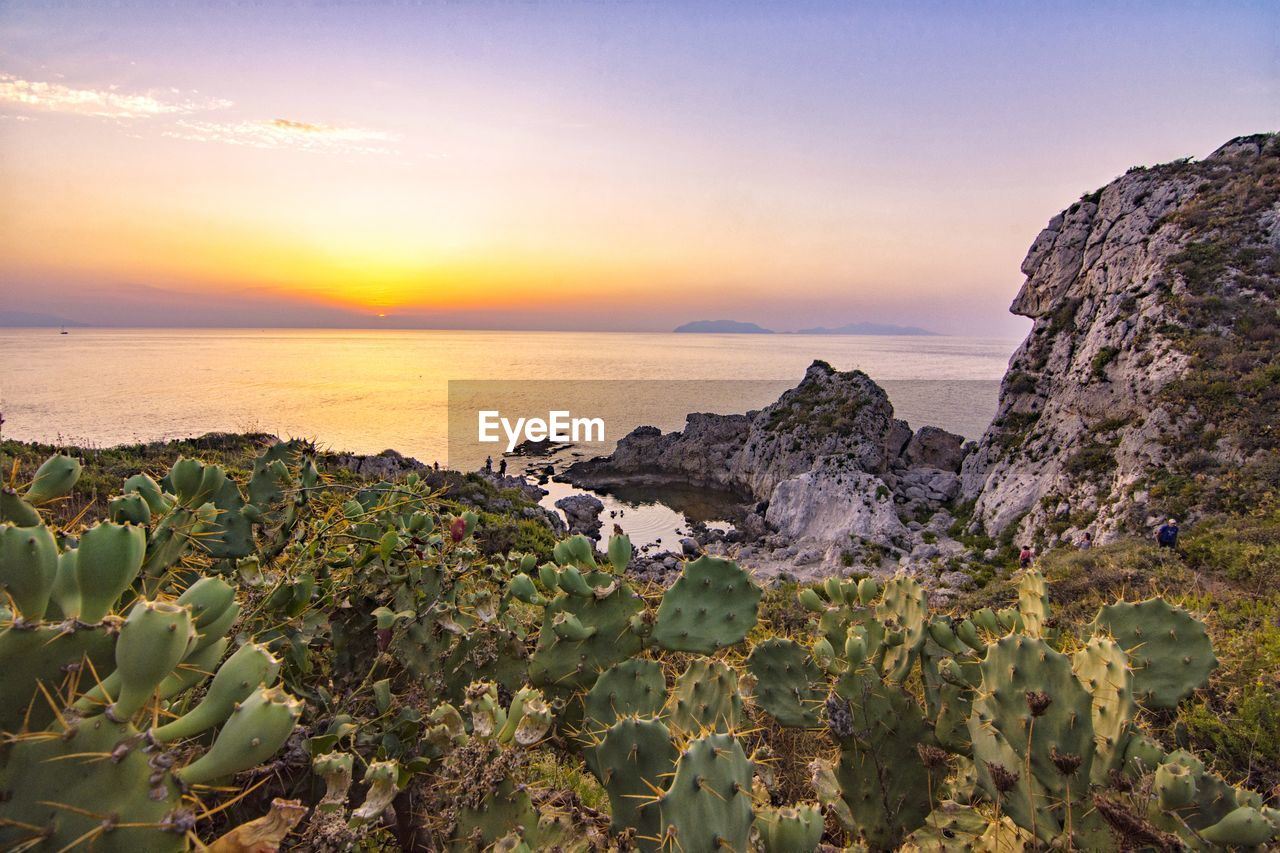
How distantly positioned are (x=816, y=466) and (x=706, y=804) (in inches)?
1519

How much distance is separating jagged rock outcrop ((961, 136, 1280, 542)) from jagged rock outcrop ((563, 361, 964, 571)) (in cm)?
413

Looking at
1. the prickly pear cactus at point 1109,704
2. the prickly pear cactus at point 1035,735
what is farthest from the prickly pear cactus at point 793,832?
the prickly pear cactus at point 1109,704

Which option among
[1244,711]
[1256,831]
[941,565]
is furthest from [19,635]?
[941,565]

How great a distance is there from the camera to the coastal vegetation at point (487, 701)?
1562 millimetres

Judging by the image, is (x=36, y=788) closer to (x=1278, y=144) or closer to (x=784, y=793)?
(x=784, y=793)

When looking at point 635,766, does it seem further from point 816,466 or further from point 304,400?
point 304,400

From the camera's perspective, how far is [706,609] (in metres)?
3.93

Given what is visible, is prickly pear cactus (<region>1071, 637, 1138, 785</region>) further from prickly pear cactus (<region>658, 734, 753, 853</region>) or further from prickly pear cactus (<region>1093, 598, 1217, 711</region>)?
prickly pear cactus (<region>658, 734, 753, 853</region>)

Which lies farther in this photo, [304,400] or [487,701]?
[304,400]

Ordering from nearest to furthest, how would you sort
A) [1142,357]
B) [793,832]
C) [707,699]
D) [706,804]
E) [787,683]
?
[706,804] < [793,832] < [707,699] < [787,683] < [1142,357]

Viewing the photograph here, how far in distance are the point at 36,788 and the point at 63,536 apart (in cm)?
166

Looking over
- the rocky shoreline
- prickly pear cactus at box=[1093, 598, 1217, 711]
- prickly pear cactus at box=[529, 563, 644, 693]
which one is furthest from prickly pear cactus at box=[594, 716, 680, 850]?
the rocky shoreline

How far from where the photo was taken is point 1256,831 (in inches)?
100

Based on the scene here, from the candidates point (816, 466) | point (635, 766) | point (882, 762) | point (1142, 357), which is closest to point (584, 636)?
point (635, 766)
